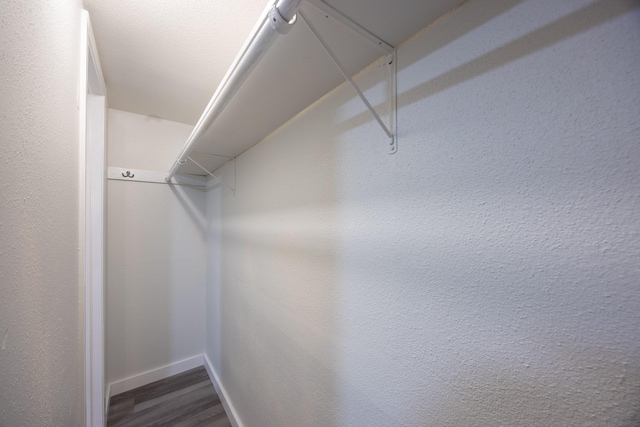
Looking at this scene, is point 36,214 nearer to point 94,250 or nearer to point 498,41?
point 498,41

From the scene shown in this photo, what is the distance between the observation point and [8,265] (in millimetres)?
347

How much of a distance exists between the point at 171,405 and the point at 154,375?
0.41 m

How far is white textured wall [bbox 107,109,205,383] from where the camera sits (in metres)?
→ 1.89

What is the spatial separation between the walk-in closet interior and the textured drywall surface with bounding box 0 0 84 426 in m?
0.15

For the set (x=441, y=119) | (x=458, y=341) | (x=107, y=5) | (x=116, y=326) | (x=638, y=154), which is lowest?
(x=116, y=326)

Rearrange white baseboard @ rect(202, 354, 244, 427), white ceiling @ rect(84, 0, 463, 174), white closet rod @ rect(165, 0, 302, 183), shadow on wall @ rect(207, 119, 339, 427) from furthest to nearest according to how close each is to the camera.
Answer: white baseboard @ rect(202, 354, 244, 427) → shadow on wall @ rect(207, 119, 339, 427) → white ceiling @ rect(84, 0, 463, 174) → white closet rod @ rect(165, 0, 302, 183)

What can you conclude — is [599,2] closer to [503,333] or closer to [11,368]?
[503,333]

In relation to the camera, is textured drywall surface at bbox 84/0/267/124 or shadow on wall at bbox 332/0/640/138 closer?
shadow on wall at bbox 332/0/640/138

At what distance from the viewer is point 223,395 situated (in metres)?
1.79

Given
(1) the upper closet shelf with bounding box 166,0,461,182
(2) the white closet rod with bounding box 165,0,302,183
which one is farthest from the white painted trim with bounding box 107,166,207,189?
(2) the white closet rod with bounding box 165,0,302,183

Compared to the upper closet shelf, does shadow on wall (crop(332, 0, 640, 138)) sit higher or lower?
lower

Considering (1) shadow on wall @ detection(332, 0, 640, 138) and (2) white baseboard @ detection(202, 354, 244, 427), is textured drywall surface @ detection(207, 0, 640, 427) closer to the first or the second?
(1) shadow on wall @ detection(332, 0, 640, 138)

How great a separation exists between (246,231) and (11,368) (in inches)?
46.2

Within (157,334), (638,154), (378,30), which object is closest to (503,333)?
(638,154)
